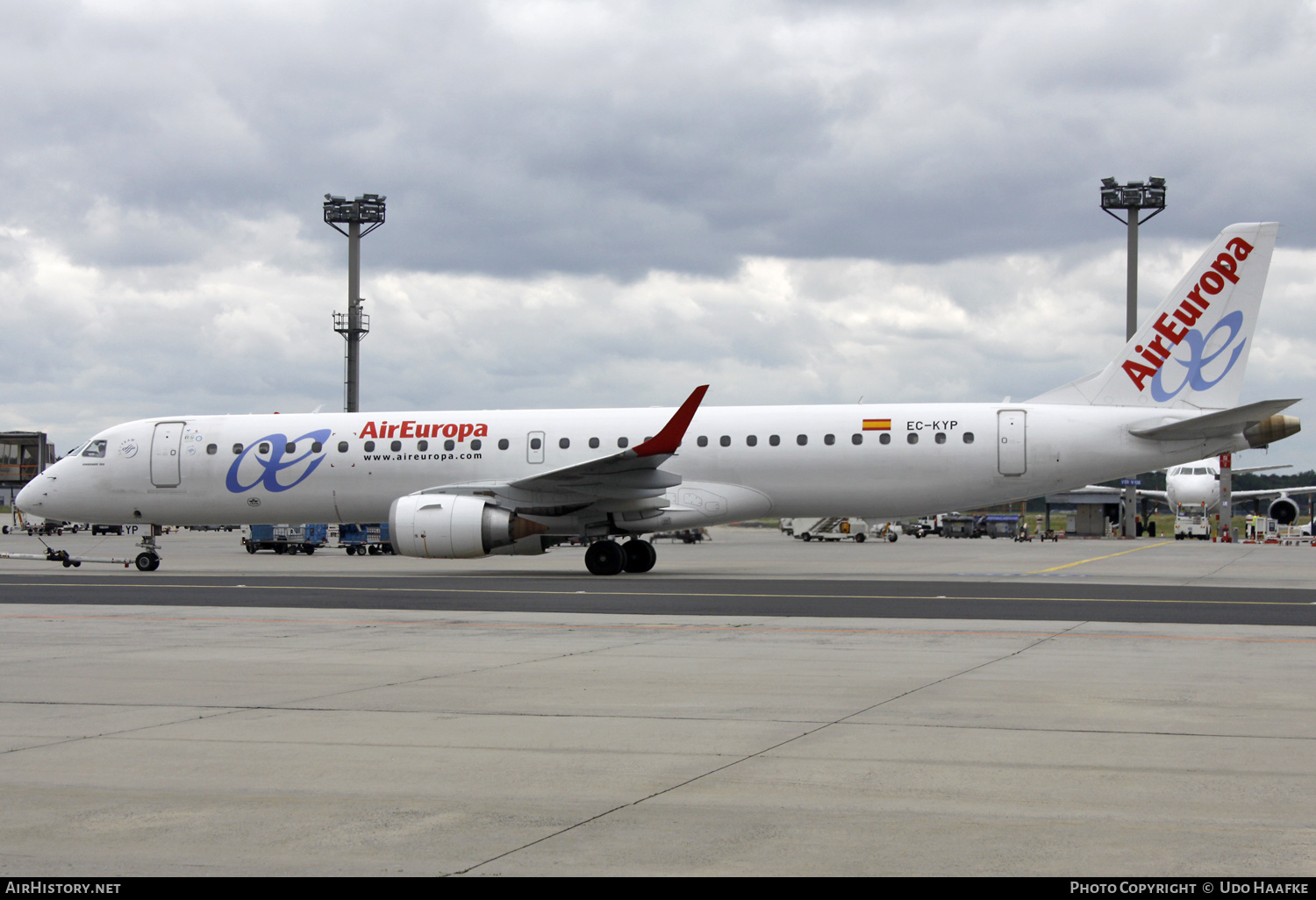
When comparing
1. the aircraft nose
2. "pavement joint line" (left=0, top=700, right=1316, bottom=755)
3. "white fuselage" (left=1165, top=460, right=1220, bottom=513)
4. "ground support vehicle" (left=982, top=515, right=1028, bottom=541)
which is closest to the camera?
"pavement joint line" (left=0, top=700, right=1316, bottom=755)

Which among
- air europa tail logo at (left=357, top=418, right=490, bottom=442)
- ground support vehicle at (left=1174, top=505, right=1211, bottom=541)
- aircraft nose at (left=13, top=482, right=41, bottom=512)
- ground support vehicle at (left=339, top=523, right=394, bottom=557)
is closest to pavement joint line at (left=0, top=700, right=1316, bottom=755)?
air europa tail logo at (left=357, top=418, right=490, bottom=442)

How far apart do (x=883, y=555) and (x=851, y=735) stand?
108 feet

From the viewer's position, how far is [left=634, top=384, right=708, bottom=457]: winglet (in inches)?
873

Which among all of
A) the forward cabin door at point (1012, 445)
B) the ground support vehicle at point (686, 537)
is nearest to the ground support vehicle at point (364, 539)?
the ground support vehicle at point (686, 537)

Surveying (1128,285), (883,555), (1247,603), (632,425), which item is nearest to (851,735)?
(1247,603)

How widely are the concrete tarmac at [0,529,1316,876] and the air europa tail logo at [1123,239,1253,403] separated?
1222 centimetres

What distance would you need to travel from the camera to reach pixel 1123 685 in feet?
28.8

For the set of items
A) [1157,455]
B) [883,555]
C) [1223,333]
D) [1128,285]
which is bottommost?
[883,555]

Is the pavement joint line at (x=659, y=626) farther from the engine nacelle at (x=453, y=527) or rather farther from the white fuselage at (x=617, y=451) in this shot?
the white fuselage at (x=617, y=451)

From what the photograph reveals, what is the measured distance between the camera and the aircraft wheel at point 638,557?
25.0m

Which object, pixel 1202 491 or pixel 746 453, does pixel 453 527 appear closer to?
pixel 746 453

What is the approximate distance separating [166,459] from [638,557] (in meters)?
11.6

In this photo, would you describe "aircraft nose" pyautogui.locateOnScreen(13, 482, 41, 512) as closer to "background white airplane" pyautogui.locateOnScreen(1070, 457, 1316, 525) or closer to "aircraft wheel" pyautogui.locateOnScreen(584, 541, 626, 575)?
"aircraft wheel" pyautogui.locateOnScreen(584, 541, 626, 575)
